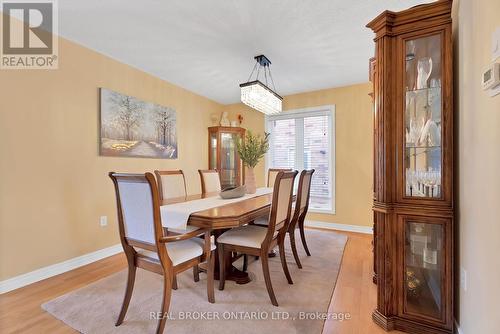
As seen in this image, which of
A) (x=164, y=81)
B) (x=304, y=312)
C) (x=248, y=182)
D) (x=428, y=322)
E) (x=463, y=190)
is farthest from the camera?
(x=164, y=81)

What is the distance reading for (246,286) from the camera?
2279 mm

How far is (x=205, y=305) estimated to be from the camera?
1974 mm

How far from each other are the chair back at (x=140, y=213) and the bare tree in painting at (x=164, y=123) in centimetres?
217

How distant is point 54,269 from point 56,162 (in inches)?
43.5

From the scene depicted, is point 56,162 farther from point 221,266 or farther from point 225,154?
point 225,154

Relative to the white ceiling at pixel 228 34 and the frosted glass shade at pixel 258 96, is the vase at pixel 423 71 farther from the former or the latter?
the frosted glass shade at pixel 258 96

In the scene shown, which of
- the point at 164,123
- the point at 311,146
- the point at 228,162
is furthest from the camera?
the point at 228,162

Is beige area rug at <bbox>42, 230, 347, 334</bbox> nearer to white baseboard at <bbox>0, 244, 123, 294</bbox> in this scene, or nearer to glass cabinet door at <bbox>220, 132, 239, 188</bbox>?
white baseboard at <bbox>0, 244, 123, 294</bbox>

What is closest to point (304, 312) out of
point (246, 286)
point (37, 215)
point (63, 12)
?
point (246, 286)

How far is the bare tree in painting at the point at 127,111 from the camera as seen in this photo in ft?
10.4

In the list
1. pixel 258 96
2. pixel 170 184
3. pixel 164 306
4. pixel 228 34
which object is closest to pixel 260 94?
pixel 258 96

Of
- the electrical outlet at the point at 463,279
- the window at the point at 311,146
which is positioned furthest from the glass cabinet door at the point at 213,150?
the electrical outlet at the point at 463,279

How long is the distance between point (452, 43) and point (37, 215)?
376 centimetres

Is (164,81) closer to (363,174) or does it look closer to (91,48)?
(91,48)
